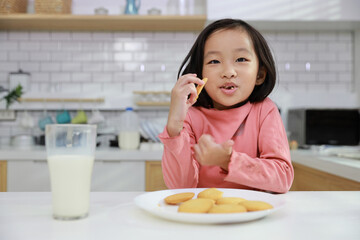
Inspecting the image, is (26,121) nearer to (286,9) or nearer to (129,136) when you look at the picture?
(129,136)

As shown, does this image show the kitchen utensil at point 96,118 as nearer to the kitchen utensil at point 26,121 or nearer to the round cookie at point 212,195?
the kitchen utensil at point 26,121

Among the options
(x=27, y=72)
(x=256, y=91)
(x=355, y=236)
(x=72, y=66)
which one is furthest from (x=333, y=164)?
(x=27, y=72)

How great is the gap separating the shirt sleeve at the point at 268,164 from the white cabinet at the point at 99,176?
1.42m

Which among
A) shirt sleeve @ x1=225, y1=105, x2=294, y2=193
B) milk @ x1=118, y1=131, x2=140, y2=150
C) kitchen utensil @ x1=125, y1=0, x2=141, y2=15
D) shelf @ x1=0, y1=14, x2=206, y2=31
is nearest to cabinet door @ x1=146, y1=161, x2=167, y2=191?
milk @ x1=118, y1=131, x2=140, y2=150

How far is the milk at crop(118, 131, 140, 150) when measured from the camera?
254cm

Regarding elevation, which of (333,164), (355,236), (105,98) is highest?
(105,98)

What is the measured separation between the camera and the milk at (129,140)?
2.54m

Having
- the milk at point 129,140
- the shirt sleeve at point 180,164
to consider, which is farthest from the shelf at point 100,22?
the shirt sleeve at point 180,164

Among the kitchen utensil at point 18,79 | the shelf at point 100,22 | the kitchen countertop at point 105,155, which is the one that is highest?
the shelf at point 100,22

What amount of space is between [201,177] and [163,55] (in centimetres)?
210

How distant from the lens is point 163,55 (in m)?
3.07

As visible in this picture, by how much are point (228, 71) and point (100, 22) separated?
80.3 inches

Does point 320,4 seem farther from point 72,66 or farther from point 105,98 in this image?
point 72,66

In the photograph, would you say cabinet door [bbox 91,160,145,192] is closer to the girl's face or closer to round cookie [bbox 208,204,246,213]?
the girl's face
